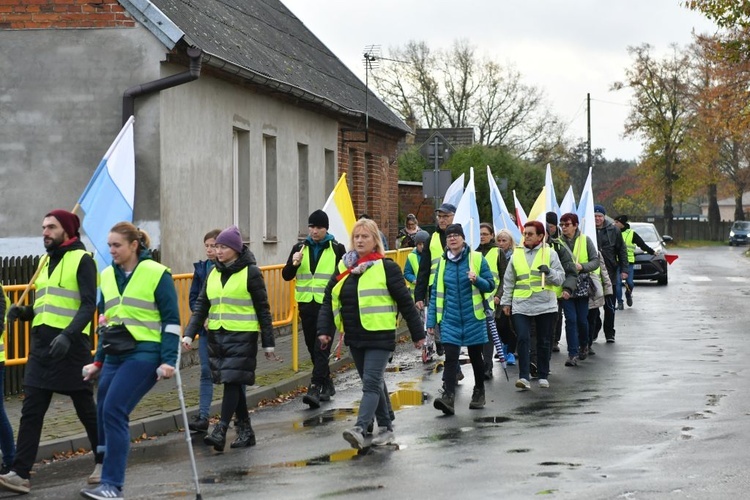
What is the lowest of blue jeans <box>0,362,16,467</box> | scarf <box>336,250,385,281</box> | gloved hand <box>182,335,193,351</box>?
blue jeans <box>0,362,16,467</box>

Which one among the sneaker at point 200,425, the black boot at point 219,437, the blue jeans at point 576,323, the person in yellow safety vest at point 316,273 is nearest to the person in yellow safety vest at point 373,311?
the black boot at point 219,437

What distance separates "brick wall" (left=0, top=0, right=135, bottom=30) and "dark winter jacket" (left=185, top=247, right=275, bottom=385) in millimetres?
6598

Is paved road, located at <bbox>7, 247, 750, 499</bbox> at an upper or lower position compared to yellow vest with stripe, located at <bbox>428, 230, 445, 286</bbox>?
lower

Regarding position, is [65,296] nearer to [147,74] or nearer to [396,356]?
[147,74]

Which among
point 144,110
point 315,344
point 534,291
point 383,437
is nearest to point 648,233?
point 144,110

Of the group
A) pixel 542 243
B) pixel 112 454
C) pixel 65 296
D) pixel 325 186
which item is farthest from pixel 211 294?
pixel 325 186

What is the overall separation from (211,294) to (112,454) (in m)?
2.25

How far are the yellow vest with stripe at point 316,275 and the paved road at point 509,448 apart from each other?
1021mm

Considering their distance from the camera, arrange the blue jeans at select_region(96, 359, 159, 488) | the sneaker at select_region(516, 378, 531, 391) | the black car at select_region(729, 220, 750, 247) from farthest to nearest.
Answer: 1. the black car at select_region(729, 220, 750, 247)
2. the sneaker at select_region(516, 378, 531, 391)
3. the blue jeans at select_region(96, 359, 159, 488)

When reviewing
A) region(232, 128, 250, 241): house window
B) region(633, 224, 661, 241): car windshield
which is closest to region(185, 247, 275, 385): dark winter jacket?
region(232, 128, 250, 241): house window

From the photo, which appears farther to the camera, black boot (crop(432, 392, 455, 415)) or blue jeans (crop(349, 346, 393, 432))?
black boot (crop(432, 392, 455, 415))

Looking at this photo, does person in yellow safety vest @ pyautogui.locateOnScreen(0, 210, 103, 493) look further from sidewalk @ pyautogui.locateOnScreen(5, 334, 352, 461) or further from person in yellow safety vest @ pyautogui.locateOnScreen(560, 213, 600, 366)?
person in yellow safety vest @ pyautogui.locateOnScreen(560, 213, 600, 366)

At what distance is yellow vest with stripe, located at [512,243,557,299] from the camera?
12633mm

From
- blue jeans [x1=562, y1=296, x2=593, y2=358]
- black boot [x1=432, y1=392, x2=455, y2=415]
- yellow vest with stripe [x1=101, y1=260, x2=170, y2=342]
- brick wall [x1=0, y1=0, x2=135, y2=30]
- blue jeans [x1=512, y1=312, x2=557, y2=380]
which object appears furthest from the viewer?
brick wall [x1=0, y1=0, x2=135, y2=30]
